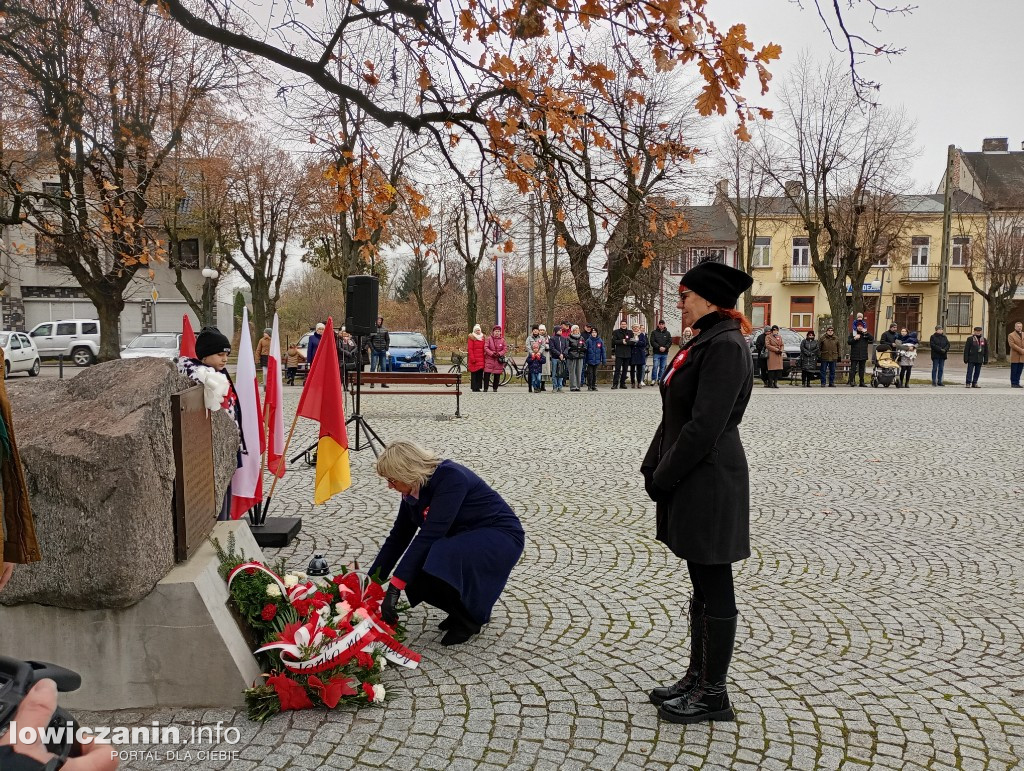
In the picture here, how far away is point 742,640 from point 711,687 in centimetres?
97

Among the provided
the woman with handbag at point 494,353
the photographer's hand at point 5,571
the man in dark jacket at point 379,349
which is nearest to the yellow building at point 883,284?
the man in dark jacket at point 379,349

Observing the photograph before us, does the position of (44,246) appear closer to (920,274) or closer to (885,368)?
(885,368)

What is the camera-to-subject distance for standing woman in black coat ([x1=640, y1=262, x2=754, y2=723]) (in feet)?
10.6

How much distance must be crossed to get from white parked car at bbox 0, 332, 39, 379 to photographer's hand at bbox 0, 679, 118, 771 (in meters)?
27.5

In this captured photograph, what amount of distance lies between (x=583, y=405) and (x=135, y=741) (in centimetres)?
1383

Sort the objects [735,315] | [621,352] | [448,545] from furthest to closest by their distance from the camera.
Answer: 1. [621,352]
2. [448,545]
3. [735,315]

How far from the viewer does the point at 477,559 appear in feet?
14.0

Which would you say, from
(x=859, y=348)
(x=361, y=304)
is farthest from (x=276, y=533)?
(x=859, y=348)

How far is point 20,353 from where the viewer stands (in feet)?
85.1

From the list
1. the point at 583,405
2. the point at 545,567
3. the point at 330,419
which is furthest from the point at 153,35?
the point at 545,567

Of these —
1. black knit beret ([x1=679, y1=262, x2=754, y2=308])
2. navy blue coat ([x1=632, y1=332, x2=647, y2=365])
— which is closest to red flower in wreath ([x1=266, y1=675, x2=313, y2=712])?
black knit beret ([x1=679, y1=262, x2=754, y2=308])

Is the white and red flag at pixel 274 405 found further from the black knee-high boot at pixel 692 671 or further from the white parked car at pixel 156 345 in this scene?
the white parked car at pixel 156 345

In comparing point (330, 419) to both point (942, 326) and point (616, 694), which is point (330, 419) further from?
point (942, 326)

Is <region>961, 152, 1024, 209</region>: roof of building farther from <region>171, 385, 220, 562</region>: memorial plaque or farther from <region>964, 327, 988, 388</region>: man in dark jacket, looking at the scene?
<region>171, 385, 220, 562</region>: memorial plaque
